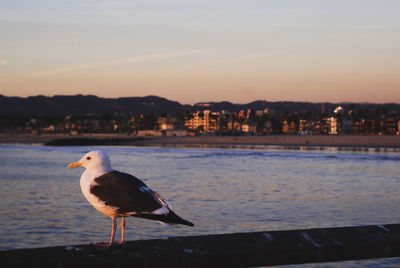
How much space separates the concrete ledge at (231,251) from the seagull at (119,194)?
1.16 feet

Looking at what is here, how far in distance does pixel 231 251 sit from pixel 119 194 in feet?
4.68

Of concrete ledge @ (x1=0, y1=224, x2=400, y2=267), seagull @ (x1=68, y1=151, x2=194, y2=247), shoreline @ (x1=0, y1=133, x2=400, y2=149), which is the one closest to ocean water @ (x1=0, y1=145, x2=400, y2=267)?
concrete ledge @ (x1=0, y1=224, x2=400, y2=267)

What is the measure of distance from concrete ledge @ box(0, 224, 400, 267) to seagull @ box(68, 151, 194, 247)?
1.16ft

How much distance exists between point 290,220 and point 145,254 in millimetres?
12746

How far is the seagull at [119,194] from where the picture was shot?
5750 millimetres

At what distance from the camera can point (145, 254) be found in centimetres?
557

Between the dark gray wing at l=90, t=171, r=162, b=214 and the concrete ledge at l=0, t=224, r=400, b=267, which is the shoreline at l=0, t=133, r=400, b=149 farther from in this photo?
the dark gray wing at l=90, t=171, r=162, b=214

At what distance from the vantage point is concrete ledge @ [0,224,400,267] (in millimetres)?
5422

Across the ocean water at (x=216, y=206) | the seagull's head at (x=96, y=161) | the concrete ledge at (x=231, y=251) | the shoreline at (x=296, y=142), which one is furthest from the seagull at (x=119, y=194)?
the shoreline at (x=296, y=142)

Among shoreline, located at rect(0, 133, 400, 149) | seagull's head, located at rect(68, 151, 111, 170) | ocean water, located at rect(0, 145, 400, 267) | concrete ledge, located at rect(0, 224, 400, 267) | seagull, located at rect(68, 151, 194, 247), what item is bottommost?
shoreline, located at rect(0, 133, 400, 149)

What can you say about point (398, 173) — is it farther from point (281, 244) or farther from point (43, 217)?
point (281, 244)

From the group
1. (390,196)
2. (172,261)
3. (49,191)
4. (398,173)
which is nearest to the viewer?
(172,261)

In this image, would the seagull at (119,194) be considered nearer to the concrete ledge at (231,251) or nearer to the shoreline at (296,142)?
the concrete ledge at (231,251)

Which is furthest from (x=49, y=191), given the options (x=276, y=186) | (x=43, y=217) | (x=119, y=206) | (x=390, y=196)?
(x=119, y=206)
